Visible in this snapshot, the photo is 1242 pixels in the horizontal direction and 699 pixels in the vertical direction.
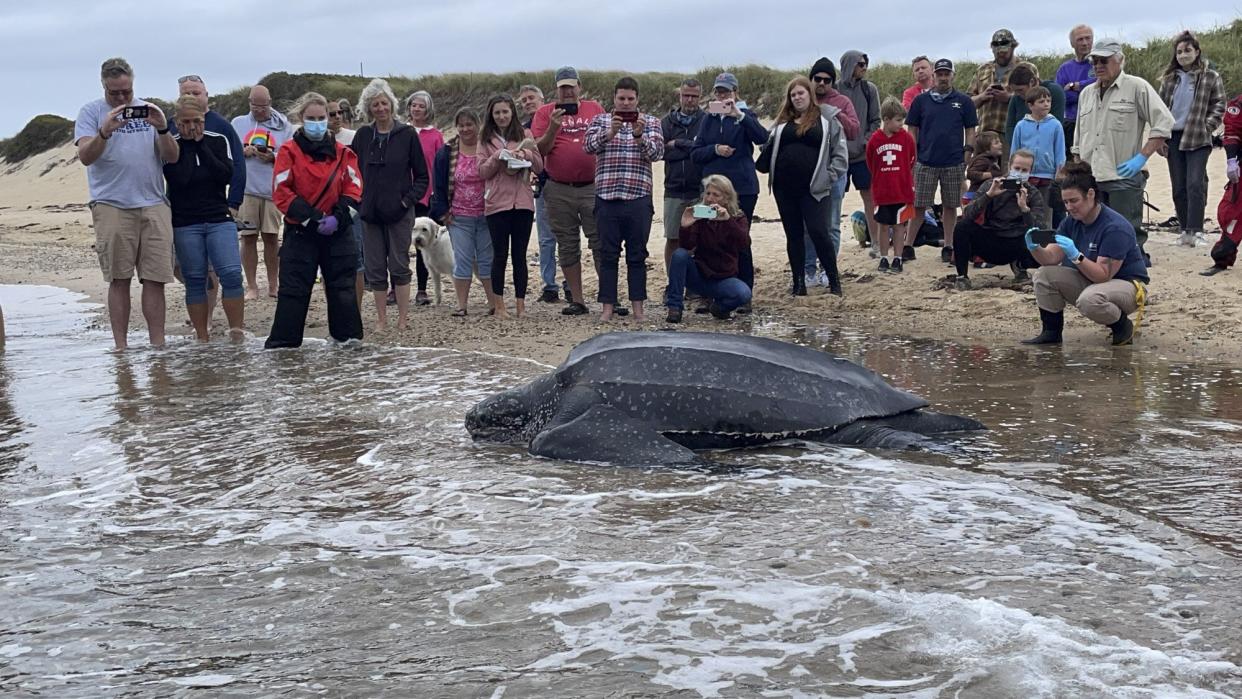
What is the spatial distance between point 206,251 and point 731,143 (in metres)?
3.39

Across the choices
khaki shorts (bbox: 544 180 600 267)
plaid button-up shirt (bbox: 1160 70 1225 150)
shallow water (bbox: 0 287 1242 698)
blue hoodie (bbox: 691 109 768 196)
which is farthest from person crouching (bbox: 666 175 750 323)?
plaid button-up shirt (bbox: 1160 70 1225 150)

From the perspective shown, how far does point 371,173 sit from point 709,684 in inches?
211

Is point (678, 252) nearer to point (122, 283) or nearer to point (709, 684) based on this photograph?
point (122, 283)

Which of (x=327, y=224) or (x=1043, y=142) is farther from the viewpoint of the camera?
(x=1043, y=142)

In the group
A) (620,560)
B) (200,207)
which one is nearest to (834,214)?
(200,207)

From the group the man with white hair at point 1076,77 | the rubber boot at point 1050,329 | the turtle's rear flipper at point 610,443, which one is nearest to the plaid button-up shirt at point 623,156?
the rubber boot at point 1050,329

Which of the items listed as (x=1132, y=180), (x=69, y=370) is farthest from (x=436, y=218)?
(x=1132, y=180)

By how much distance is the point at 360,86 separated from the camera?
2914 centimetres

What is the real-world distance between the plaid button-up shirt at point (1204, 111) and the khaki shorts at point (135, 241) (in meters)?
6.77

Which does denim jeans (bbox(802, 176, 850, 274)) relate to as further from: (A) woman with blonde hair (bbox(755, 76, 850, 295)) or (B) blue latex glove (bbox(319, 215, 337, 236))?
(B) blue latex glove (bbox(319, 215, 337, 236))

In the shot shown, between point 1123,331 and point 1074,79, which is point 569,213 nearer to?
point 1123,331

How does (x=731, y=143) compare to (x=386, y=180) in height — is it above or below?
above

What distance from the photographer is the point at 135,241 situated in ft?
21.2

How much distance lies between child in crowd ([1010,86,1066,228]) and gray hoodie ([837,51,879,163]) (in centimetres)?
115
